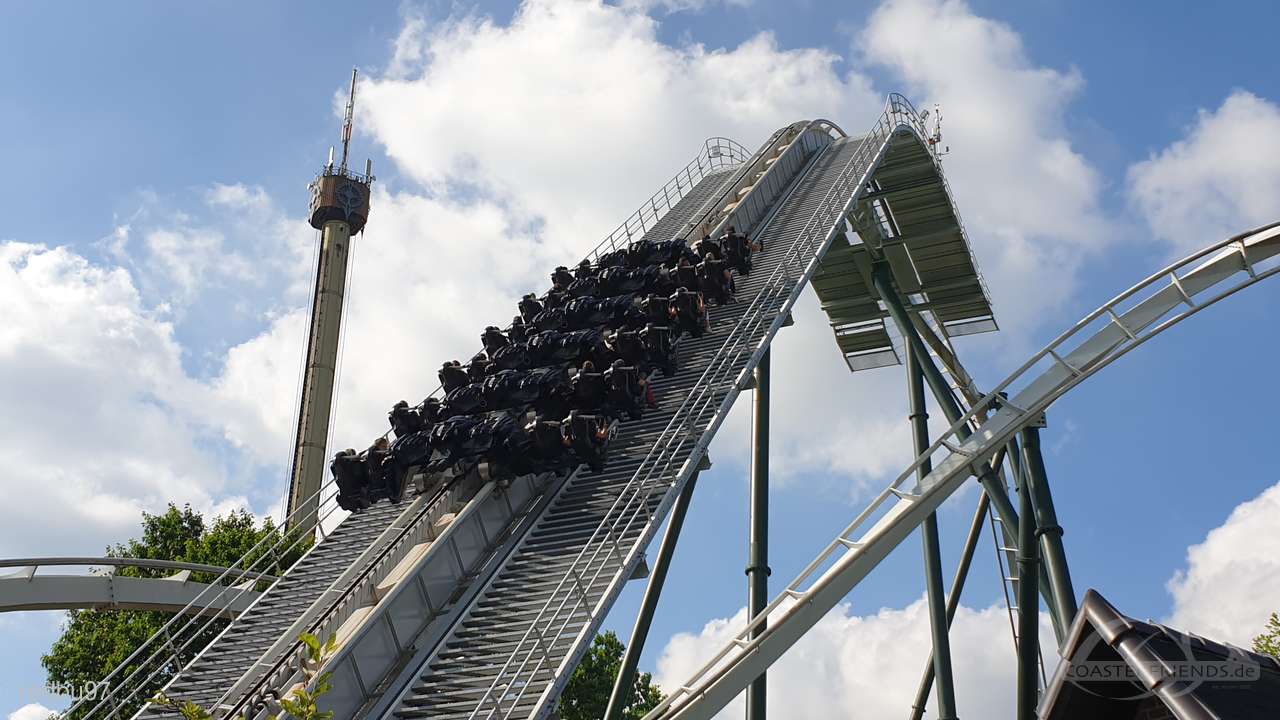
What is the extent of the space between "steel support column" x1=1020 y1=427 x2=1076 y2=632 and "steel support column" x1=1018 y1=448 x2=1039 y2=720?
0.64 metres

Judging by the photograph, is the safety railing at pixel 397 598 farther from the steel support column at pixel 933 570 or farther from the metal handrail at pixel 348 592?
the steel support column at pixel 933 570

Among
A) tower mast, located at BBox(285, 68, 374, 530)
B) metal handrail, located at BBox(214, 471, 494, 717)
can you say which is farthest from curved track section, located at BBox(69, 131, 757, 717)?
tower mast, located at BBox(285, 68, 374, 530)

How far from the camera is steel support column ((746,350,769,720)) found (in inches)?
648

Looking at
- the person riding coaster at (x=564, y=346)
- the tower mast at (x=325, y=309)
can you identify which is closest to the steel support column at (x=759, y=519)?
the person riding coaster at (x=564, y=346)

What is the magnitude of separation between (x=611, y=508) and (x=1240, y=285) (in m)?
7.34

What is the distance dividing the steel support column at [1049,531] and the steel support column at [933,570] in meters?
1.46

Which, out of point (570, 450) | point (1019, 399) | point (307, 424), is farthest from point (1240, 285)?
point (307, 424)

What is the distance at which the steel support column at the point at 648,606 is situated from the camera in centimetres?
1631

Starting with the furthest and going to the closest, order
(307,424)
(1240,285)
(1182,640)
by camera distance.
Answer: (307,424), (1240,285), (1182,640)

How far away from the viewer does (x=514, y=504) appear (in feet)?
45.2

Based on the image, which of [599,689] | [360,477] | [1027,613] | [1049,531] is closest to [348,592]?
[360,477]

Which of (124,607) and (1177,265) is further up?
(1177,265)

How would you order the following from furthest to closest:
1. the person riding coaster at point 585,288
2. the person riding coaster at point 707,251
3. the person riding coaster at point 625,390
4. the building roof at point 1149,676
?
the person riding coaster at point 585,288, the person riding coaster at point 707,251, the person riding coaster at point 625,390, the building roof at point 1149,676

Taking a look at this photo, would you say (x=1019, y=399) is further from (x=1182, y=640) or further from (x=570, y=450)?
(x=1182, y=640)
